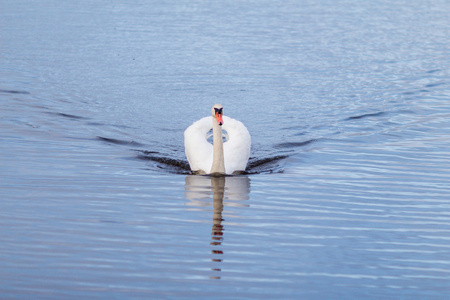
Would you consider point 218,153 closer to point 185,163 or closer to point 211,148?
point 211,148

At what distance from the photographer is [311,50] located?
24.8 meters

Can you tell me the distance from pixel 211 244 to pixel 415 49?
719 inches

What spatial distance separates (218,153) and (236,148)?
666 mm

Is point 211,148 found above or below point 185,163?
above

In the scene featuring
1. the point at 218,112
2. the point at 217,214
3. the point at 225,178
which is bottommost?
the point at 217,214

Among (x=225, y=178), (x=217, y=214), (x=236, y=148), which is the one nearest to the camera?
(x=217, y=214)

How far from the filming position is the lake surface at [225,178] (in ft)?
24.7

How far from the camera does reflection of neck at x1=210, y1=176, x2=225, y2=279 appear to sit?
8164 mm

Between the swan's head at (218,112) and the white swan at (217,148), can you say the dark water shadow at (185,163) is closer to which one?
the white swan at (217,148)

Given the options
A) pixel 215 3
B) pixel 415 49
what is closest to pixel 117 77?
pixel 415 49

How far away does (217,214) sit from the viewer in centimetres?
964

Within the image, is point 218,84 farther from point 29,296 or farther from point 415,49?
point 29,296

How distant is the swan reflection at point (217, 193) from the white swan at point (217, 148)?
0.74ft

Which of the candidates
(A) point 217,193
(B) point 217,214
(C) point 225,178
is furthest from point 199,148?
(B) point 217,214
